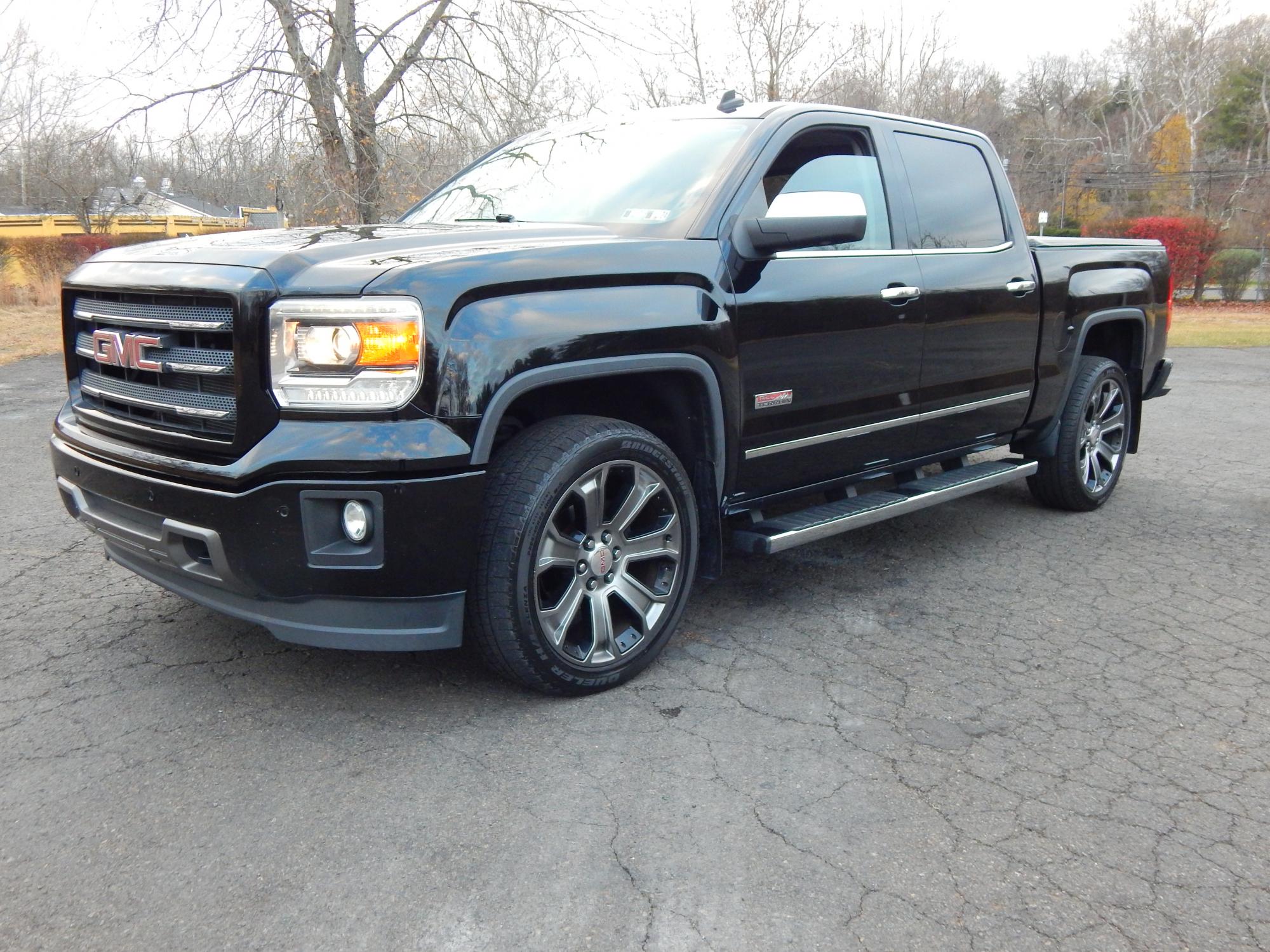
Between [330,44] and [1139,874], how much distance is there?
40.4 feet

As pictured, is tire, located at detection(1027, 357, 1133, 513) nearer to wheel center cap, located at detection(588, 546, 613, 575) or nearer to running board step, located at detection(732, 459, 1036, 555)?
running board step, located at detection(732, 459, 1036, 555)

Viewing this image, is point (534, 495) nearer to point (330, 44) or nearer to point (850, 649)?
point (850, 649)

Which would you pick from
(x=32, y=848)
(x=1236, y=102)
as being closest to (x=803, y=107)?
(x=32, y=848)

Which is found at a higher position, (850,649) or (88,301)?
(88,301)

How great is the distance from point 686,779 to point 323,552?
1180 millimetres

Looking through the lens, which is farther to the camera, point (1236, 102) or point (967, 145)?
point (1236, 102)

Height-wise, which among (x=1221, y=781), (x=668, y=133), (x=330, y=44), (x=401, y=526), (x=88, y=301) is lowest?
(x=1221, y=781)

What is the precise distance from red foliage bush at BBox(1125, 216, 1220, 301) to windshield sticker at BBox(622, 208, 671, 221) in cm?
2213

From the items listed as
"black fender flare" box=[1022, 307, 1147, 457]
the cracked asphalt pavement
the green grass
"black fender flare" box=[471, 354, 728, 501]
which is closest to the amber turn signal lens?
"black fender flare" box=[471, 354, 728, 501]

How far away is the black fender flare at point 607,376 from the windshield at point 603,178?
54 centimetres

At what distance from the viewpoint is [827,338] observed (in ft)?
13.1

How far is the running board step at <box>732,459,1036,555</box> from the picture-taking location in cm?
390

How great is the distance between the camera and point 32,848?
2.56 meters

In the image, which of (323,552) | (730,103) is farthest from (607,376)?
(730,103)
